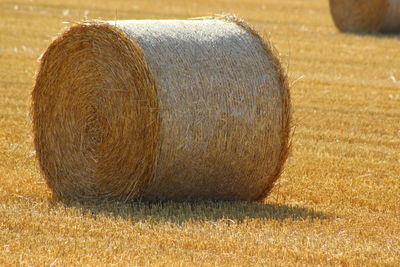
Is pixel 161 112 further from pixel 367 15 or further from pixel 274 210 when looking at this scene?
pixel 367 15

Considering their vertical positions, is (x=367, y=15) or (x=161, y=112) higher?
(x=161, y=112)

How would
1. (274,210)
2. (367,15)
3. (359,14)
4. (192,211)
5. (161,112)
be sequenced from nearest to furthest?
(161,112) → (192,211) → (274,210) → (367,15) → (359,14)

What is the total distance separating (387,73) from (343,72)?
73cm

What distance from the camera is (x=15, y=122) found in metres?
10.5

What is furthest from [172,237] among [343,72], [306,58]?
[306,58]

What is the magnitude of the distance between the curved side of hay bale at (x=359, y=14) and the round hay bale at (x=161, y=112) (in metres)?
13.1

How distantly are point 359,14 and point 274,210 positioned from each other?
46.1 ft

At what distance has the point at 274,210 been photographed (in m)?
7.31

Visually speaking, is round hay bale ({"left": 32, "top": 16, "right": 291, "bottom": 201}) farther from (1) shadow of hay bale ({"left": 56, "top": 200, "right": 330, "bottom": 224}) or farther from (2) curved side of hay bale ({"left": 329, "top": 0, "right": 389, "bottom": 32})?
(2) curved side of hay bale ({"left": 329, "top": 0, "right": 389, "bottom": 32})

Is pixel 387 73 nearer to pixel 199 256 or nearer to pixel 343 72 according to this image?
pixel 343 72

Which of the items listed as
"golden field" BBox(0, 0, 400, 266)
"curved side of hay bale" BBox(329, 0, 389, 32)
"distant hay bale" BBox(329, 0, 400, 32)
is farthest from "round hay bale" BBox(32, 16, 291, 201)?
"curved side of hay bale" BBox(329, 0, 389, 32)

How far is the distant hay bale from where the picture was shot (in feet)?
66.2

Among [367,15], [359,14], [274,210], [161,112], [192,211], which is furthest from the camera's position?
[359,14]

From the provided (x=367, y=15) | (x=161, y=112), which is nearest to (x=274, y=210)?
(x=161, y=112)
